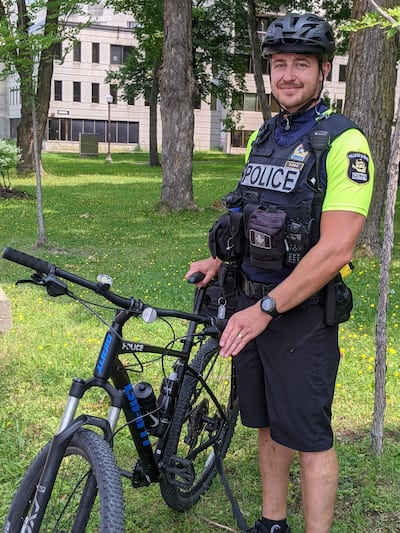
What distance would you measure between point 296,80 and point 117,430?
4.88ft

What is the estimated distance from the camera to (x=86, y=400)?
450 centimetres

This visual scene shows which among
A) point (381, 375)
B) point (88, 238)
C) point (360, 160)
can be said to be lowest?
point (88, 238)

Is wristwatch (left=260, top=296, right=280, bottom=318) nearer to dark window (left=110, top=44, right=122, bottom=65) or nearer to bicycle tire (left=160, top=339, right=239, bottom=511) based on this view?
bicycle tire (left=160, top=339, right=239, bottom=511)

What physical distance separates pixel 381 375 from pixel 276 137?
1643 mm

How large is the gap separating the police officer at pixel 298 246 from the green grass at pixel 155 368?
2.63ft

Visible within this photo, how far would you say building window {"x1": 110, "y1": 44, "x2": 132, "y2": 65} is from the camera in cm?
5869

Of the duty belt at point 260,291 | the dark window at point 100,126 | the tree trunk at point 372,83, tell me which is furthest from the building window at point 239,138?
the duty belt at point 260,291

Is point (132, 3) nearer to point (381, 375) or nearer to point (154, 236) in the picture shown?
point (154, 236)

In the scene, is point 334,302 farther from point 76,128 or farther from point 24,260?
point 76,128

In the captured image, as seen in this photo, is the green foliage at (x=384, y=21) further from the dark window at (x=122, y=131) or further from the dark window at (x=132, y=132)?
the dark window at (x=132, y=132)

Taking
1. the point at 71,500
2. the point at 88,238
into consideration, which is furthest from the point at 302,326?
the point at 88,238

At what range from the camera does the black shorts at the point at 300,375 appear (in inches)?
100

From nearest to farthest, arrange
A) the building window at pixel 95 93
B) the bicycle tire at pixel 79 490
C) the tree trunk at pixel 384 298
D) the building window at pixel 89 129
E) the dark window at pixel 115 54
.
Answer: the bicycle tire at pixel 79 490, the tree trunk at pixel 384 298, the building window at pixel 89 129, the dark window at pixel 115 54, the building window at pixel 95 93

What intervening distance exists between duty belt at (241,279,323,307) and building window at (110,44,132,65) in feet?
195
